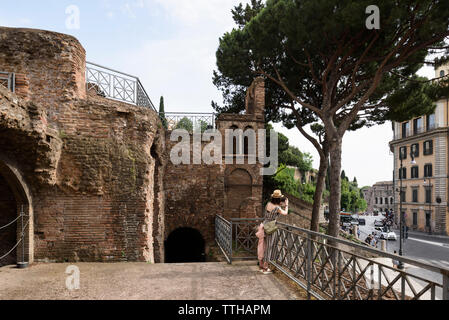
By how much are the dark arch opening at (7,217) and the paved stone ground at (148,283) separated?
92 centimetres

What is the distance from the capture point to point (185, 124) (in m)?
13.0

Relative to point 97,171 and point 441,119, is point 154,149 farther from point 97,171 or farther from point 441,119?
point 441,119

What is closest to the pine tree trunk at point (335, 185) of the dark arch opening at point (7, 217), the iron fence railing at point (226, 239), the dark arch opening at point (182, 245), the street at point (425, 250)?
the iron fence railing at point (226, 239)

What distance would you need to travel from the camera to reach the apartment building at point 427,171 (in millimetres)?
29672

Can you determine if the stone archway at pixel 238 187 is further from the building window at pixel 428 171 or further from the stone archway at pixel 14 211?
the building window at pixel 428 171

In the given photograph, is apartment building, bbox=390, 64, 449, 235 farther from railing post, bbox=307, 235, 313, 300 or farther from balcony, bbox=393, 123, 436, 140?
railing post, bbox=307, 235, 313, 300

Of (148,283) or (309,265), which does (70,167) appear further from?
(309,265)

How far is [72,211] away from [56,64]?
3.72 metres

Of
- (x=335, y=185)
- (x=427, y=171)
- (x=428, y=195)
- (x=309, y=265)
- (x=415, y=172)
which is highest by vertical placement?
(x=427, y=171)

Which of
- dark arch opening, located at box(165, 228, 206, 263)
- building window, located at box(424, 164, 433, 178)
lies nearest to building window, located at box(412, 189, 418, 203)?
building window, located at box(424, 164, 433, 178)

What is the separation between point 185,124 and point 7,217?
8042 mm

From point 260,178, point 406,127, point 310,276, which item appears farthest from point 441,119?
point 310,276

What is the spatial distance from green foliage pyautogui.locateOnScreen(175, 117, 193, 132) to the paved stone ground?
26.5 feet

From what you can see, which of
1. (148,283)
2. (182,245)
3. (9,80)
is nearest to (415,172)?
(182,245)
